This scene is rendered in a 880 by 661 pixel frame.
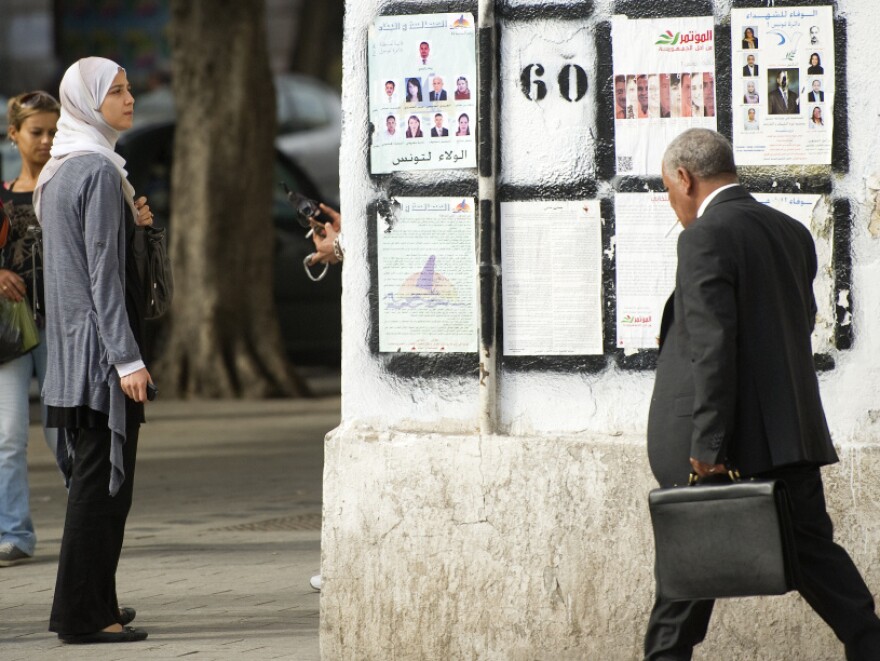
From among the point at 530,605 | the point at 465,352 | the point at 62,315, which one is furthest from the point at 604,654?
the point at 62,315

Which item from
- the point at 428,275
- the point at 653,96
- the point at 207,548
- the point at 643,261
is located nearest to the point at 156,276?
the point at 428,275

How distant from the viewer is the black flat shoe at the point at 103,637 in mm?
5703

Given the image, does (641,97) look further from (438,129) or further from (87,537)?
(87,537)

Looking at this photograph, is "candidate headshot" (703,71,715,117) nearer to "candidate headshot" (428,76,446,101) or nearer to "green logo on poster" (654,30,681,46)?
"green logo on poster" (654,30,681,46)

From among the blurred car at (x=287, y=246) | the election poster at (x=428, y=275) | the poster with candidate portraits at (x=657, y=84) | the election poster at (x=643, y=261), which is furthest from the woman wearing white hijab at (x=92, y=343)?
the blurred car at (x=287, y=246)

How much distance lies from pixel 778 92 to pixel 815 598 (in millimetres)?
1593

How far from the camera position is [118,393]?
18.2ft

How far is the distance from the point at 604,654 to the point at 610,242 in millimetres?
1283

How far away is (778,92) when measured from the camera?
5219 mm

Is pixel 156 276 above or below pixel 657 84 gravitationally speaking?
below

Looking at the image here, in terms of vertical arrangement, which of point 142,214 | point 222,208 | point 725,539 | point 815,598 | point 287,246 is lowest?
point 815,598

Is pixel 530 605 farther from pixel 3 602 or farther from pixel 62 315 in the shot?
pixel 3 602

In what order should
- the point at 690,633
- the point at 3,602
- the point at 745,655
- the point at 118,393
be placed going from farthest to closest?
the point at 3,602, the point at 118,393, the point at 745,655, the point at 690,633

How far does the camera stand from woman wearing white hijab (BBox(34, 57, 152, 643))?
5.53 m
